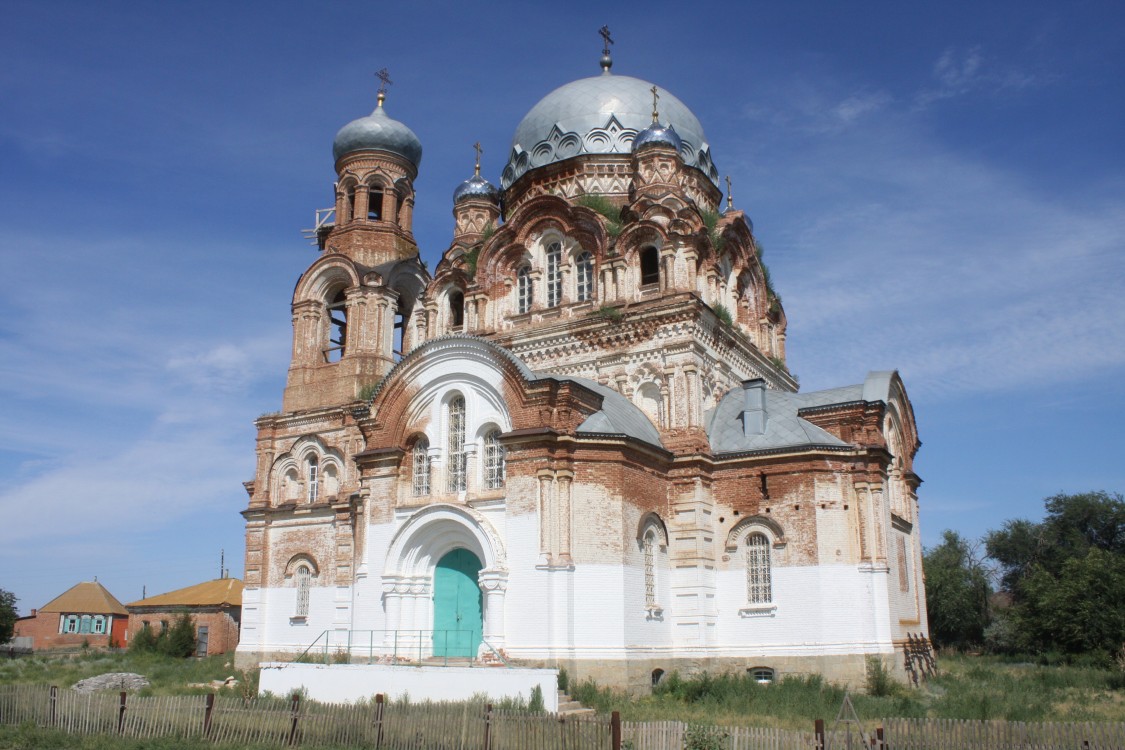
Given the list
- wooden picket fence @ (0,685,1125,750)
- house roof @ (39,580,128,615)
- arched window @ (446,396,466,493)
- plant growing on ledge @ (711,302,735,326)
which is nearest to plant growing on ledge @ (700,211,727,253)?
plant growing on ledge @ (711,302,735,326)

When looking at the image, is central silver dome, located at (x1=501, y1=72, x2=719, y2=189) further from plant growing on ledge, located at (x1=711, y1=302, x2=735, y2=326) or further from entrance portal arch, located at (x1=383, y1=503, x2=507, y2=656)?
entrance portal arch, located at (x1=383, y1=503, x2=507, y2=656)

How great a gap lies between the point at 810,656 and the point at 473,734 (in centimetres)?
815

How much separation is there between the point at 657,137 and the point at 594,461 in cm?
961

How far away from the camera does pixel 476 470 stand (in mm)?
19250

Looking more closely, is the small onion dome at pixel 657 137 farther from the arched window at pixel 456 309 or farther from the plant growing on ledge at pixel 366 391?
the plant growing on ledge at pixel 366 391

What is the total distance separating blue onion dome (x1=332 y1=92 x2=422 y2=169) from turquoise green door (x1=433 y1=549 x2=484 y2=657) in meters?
14.2

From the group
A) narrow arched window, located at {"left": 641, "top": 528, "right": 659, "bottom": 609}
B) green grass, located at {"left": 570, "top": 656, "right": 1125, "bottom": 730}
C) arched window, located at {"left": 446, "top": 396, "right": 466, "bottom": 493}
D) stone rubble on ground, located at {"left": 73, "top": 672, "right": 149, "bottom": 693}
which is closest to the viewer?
green grass, located at {"left": 570, "top": 656, "right": 1125, "bottom": 730}

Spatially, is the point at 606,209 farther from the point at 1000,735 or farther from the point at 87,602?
the point at 87,602

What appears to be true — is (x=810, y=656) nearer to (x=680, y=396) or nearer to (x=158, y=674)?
(x=680, y=396)

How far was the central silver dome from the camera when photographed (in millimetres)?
25969

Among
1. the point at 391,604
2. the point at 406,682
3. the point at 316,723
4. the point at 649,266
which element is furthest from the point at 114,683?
the point at 649,266

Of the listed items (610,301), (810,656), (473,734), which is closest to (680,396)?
(610,301)

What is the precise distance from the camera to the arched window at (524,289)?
24.0 m

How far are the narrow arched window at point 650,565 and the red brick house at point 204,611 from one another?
74.1 ft
